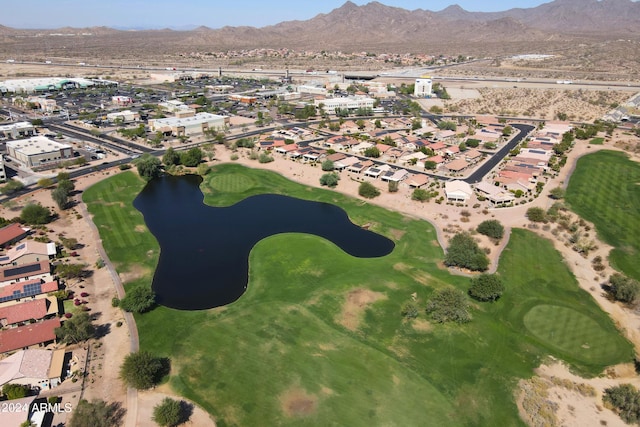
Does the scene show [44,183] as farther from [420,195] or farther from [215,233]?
[420,195]

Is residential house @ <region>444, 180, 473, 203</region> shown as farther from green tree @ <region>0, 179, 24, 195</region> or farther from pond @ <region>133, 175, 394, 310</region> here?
green tree @ <region>0, 179, 24, 195</region>

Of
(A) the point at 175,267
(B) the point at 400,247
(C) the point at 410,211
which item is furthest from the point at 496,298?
(A) the point at 175,267

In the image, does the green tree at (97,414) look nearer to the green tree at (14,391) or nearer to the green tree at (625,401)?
the green tree at (14,391)

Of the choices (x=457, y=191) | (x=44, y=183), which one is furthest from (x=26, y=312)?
(x=457, y=191)

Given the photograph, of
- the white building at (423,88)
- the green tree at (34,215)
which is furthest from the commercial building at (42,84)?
the white building at (423,88)

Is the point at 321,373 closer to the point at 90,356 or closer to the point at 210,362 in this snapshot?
the point at 210,362

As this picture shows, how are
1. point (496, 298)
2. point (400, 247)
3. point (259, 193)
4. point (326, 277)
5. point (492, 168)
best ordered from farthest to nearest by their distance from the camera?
point (492, 168) < point (259, 193) < point (400, 247) < point (326, 277) < point (496, 298)

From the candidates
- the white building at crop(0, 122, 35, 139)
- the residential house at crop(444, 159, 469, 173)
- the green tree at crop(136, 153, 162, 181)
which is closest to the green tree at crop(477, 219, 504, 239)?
the residential house at crop(444, 159, 469, 173)
